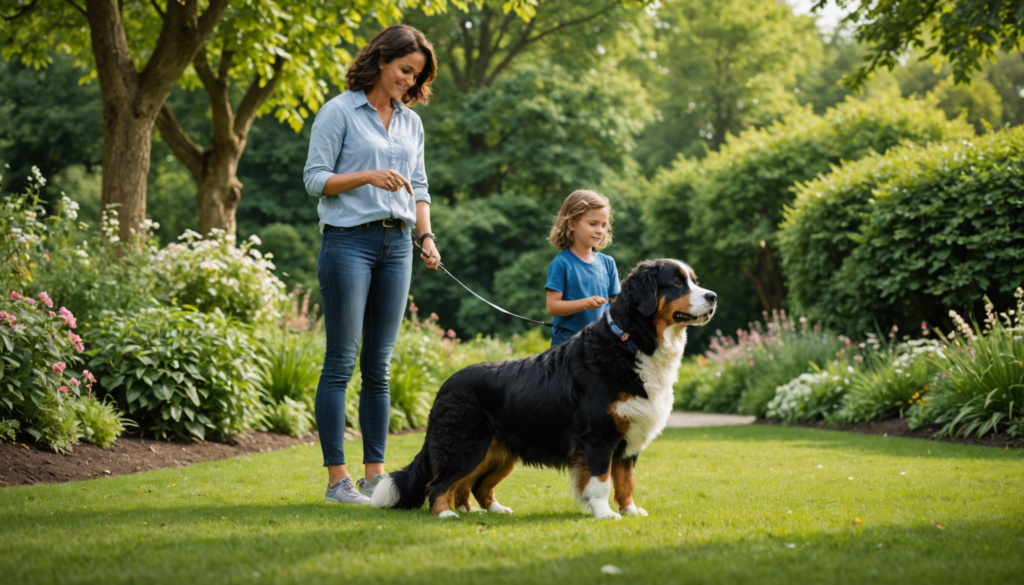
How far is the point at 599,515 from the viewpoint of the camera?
3.49 metres

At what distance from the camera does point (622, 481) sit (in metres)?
3.73

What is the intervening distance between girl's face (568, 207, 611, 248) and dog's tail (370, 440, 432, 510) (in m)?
1.51

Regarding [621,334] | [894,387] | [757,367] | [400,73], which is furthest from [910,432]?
[400,73]

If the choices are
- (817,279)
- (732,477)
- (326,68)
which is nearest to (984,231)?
(817,279)

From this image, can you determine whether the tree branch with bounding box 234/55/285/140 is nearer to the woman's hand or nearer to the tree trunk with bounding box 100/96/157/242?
the tree trunk with bounding box 100/96/157/242

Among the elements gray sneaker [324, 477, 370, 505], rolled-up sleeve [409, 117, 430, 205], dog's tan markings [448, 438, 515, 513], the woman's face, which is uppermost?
the woman's face

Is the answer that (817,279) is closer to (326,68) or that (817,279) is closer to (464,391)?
(326,68)

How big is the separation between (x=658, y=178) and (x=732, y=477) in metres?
17.3

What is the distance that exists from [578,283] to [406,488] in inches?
58.2

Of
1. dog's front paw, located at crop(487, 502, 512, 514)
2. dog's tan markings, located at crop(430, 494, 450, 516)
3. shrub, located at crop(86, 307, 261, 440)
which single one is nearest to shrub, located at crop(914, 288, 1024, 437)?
dog's front paw, located at crop(487, 502, 512, 514)

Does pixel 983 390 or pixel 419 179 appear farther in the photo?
pixel 983 390

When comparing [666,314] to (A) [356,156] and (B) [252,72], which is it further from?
(B) [252,72]

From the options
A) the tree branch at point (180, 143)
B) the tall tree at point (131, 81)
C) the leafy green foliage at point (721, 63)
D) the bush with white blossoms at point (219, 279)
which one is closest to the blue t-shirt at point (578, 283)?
the bush with white blossoms at point (219, 279)

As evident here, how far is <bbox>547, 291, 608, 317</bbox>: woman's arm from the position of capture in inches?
163
